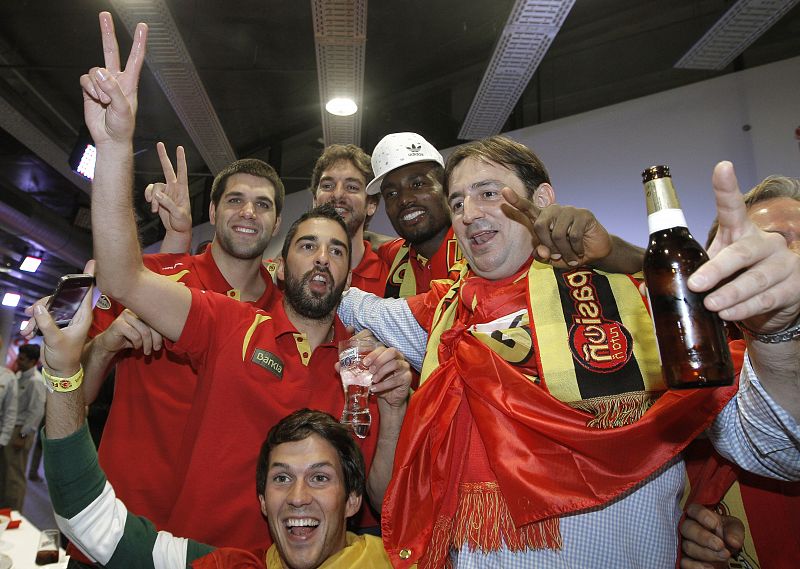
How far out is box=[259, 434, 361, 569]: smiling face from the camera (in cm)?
175

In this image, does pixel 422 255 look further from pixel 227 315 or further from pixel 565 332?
pixel 565 332

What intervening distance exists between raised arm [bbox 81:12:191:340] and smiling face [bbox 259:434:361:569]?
69 cm

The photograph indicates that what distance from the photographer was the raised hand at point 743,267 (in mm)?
877

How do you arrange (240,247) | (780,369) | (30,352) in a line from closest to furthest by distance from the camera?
1. (780,369)
2. (240,247)
3. (30,352)

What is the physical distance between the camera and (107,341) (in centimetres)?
200

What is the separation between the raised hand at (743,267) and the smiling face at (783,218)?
2.78 feet

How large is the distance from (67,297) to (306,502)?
2.98 feet

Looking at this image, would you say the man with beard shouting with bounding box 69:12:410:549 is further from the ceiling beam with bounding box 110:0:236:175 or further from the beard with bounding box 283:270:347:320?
the ceiling beam with bounding box 110:0:236:175

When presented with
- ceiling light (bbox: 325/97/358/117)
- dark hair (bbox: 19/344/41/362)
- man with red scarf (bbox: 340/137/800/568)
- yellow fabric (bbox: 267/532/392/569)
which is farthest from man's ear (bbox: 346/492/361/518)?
dark hair (bbox: 19/344/41/362)

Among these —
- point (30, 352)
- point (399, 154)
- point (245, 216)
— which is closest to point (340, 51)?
point (399, 154)

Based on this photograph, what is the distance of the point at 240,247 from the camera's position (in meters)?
2.60

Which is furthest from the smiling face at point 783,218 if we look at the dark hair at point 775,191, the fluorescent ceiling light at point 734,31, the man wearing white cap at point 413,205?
the fluorescent ceiling light at point 734,31

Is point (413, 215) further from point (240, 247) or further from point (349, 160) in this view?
point (240, 247)

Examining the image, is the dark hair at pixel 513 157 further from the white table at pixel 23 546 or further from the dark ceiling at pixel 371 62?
the dark ceiling at pixel 371 62
